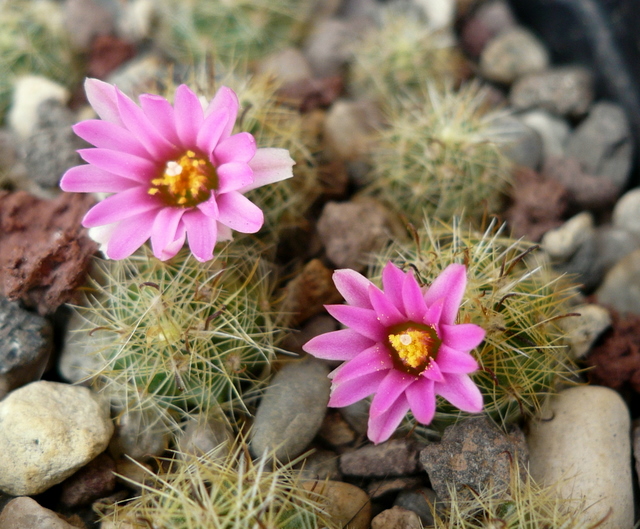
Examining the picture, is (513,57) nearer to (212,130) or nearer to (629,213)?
(629,213)

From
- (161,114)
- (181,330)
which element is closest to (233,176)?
(161,114)

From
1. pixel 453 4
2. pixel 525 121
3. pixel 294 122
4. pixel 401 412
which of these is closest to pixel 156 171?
pixel 294 122

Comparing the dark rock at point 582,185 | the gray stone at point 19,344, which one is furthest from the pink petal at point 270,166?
the dark rock at point 582,185

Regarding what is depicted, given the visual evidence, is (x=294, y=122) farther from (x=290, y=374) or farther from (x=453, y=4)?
(x=453, y=4)

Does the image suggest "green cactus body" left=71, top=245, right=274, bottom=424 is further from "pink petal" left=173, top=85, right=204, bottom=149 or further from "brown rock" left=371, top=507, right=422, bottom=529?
"brown rock" left=371, top=507, right=422, bottom=529

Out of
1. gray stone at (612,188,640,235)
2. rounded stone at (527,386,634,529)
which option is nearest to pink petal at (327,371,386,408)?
rounded stone at (527,386,634,529)

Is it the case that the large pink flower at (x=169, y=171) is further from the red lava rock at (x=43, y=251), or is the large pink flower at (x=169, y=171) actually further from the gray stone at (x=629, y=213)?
the gray stone at (x=629, y=213)
